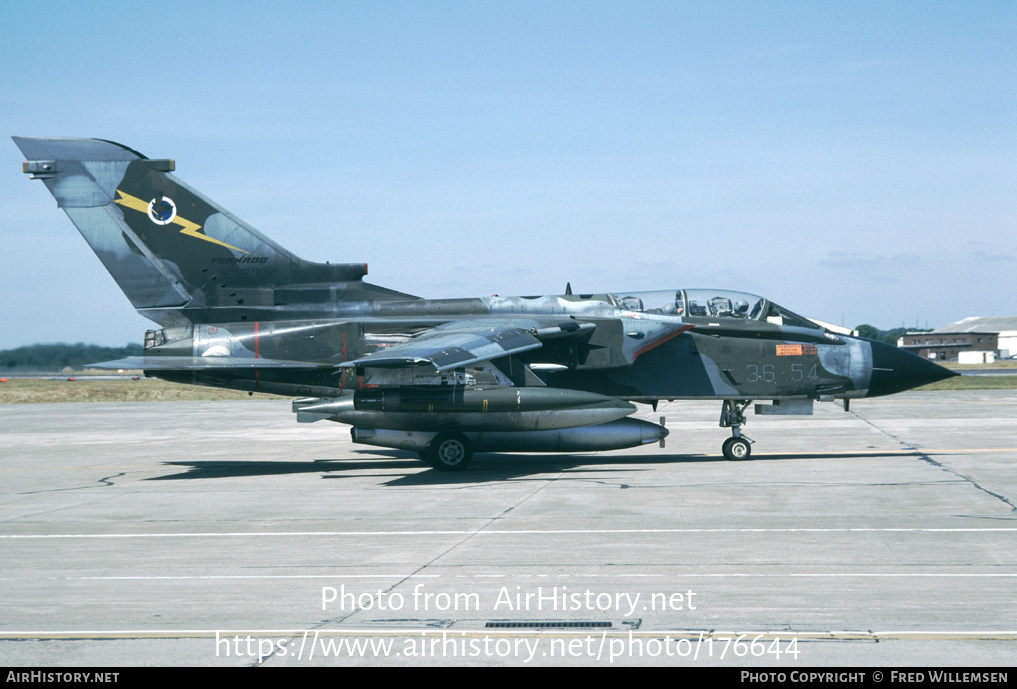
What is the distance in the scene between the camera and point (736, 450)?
17.4 meters

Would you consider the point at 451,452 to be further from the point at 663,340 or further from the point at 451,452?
the point at 663,340

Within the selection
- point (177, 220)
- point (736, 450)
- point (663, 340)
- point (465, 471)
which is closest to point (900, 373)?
point (736, 450)

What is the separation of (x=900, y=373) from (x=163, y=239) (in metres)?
14.9

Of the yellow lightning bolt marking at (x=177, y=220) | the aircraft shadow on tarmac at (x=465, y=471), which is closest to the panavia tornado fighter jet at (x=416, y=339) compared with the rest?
the yellow lightning bolt marking at (x=177, y=220)

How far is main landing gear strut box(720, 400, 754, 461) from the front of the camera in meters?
17.4

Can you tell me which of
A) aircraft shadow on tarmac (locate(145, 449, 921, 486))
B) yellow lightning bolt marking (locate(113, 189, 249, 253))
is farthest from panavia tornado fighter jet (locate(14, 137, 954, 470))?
aircraft shadow on tarmac (locate(145, 449, 921, 486))

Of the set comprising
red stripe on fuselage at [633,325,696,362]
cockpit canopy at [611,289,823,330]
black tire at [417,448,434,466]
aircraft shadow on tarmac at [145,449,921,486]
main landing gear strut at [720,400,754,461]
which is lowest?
aircraft shadow on tarmac at [145,449,921,486]

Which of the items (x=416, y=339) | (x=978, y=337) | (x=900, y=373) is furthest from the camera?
(x=978, y=337)

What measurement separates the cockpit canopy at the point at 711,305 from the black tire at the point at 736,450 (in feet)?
8.08

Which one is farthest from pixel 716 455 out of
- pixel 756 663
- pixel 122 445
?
pixel 122 445

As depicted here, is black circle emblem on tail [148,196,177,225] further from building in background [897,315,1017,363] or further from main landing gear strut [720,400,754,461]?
building in background [897,315,1017,363]

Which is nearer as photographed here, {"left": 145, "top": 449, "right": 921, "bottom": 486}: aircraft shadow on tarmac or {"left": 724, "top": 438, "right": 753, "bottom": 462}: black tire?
{"left": 145, "top": 449, "right": 921, "bottom": 486}: aircraft shadow on tarmac

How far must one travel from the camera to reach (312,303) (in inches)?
719
